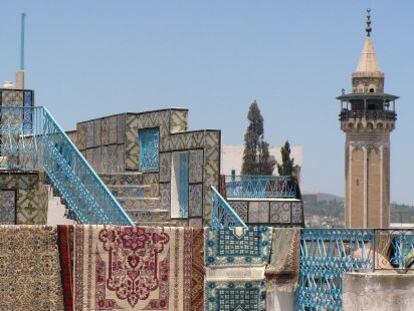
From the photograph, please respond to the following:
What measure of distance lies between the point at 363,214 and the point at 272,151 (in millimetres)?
6969

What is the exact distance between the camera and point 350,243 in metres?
11.9

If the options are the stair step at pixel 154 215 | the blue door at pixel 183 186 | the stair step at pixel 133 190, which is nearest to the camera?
the stair step at pixel 154 215

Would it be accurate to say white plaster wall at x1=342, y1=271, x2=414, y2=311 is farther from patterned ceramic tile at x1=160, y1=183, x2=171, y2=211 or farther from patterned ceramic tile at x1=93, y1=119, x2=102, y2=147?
patterned ceramic tile at x1=93, y1=119, x2=102, y2=147

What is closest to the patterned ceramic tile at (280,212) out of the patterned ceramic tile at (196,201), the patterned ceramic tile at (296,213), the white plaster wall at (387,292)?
the patterned ceramic tile at (296,213)

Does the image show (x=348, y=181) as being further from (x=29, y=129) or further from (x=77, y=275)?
(x=77, y=275)

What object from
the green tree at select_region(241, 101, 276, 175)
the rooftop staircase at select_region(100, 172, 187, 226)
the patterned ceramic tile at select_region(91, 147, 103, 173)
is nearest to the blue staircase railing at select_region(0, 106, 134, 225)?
the rooftop staircase at select_region(100, 172, 187, 226)

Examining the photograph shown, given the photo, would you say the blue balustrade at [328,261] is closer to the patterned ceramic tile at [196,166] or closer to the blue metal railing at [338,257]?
the blue metal railing at [338,257]

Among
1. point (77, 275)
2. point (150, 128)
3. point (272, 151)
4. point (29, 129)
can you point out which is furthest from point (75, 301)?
point (272, 151)

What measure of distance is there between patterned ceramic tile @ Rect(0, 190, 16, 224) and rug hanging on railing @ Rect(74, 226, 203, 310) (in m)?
3.49

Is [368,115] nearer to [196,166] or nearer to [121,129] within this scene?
[121,129]

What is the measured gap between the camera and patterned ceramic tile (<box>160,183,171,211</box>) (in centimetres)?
1845

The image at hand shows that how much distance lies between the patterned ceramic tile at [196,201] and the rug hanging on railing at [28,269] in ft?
21.2

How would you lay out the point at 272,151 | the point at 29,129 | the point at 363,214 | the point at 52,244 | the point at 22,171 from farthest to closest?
1. the point at 272,151
2. the point at 363,214
3. the point at 29,129
4. the point at 22,171
5. the point at 52,244

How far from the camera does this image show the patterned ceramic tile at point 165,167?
18625 mm
